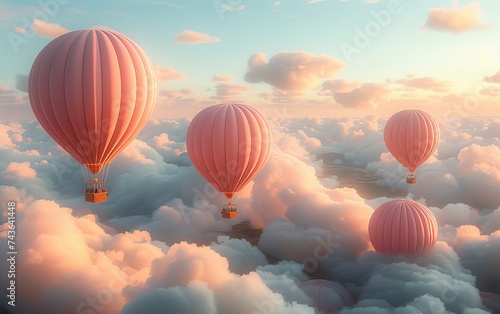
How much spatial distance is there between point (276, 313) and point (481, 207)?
3662 inches

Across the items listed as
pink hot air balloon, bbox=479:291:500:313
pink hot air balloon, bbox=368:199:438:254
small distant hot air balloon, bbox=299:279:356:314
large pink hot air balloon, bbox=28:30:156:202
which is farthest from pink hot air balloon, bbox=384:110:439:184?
pink hot air balloon, bbox=479:291:500:313

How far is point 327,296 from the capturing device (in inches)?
3000

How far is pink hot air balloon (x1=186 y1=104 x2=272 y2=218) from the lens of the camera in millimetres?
30156

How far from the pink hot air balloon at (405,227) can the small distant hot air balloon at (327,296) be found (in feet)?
77.0

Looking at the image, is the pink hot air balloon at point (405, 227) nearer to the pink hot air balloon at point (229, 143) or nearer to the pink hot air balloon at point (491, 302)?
the pink hot air balloon at point (229, 143)

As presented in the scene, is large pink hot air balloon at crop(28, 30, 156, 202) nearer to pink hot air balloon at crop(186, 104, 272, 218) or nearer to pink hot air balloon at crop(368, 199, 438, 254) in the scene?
pink hot air balloon at crop(186, 104, 272, 218)

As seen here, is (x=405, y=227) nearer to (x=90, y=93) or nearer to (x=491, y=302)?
(x=491, y=302)

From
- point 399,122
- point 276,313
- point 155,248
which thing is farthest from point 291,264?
point 399,122

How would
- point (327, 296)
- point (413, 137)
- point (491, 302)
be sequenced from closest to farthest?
1. point (413, 137)
2. point (327, 296)
3. point (491, 302)

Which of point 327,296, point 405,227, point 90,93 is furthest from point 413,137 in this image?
point 90,93

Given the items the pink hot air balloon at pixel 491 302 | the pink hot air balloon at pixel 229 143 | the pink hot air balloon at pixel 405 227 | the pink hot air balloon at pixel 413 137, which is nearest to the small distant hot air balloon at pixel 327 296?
the pink hot air balloon at pixel 491 302

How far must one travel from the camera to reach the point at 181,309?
11062 centimetres

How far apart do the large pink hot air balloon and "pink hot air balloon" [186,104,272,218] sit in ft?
22.7

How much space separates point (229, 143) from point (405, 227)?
3109 cm
